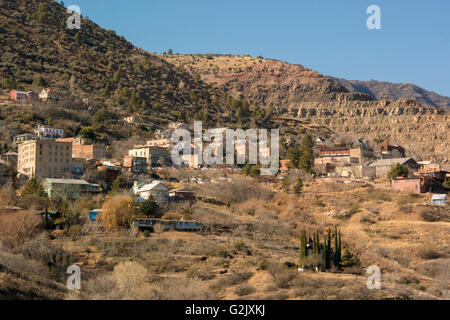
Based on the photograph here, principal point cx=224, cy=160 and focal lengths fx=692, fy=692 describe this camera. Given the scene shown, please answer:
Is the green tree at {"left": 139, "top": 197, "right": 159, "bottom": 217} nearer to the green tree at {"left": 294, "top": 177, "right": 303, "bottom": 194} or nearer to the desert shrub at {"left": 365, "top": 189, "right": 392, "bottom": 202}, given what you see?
the green tree at {"left": 294, "top": 177, "right": 303, "bottom": 194}

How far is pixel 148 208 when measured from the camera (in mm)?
68750

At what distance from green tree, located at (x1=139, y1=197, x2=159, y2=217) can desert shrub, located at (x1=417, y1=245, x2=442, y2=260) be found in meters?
26.0

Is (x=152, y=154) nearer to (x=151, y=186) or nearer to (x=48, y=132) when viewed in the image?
(x=48, y=132)

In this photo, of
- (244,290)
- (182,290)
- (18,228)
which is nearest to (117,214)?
(18,228)

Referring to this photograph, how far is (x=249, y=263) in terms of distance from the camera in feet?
191

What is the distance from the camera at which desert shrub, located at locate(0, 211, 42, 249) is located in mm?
59000

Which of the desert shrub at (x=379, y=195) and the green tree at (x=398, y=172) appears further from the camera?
the green tree at (x=398, y=172)

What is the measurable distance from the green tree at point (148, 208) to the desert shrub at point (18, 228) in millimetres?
10432

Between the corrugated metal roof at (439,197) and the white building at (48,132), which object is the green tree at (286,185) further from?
the white building at (48,132)

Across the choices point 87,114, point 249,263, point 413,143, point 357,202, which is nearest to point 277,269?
point 249,263

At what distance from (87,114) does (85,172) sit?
3549 centimetres

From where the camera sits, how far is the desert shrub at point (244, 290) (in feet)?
163

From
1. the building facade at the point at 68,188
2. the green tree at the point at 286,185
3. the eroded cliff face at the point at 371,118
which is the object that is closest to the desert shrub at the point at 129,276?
the building facade at the point at 68,188

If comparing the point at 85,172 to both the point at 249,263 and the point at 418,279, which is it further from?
the point at 418,279
